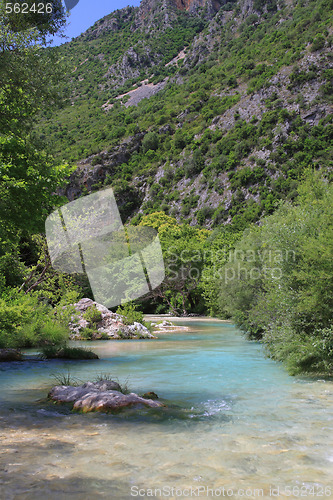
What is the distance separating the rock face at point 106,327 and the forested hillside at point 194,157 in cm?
117

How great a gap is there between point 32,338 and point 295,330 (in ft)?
37.3

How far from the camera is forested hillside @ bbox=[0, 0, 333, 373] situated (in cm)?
1040

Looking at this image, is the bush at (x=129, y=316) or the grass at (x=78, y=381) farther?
the bush at (x=129, y=316)

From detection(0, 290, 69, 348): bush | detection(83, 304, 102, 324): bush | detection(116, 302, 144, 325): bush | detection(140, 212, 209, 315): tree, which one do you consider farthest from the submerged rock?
detection(140, 212, 209, 315): tree

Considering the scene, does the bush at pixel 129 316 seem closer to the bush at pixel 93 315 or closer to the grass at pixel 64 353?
the bush at pixel 93 315

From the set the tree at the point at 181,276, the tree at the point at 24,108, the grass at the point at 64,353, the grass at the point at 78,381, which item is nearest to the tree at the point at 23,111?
the tree at the point at 24,108

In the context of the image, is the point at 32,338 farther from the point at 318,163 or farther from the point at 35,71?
the point at 318,163

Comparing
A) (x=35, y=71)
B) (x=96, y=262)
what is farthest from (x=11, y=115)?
(x=96, y=262)

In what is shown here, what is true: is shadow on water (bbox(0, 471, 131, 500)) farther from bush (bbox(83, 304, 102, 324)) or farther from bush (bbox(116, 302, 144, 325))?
bush (bbox(116, 302, 144, 325))

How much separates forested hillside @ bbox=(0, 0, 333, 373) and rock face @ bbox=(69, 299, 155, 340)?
1.17m

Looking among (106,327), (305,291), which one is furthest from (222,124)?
(305,291)

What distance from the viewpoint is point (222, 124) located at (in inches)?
3659

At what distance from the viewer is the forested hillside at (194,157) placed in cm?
1040

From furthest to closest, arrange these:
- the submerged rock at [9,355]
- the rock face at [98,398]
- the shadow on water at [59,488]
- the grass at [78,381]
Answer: the submerged rock at [9,355]
the grass at [78,381]
the rock face at [98,398]
the shadow on water at [59,488]
